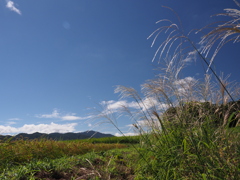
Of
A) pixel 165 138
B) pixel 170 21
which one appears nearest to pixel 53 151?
pixel 165 138

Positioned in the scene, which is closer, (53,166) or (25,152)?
(53,166)

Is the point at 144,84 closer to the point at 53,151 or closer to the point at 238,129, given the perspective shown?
the point at 238,129

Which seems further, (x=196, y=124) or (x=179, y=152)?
(x=196, y=124)

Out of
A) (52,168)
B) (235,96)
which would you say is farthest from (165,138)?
(52,168)

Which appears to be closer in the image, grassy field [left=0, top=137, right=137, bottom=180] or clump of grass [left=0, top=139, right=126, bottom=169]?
grassy field [left=0, top=137, right=137, bottom=180]

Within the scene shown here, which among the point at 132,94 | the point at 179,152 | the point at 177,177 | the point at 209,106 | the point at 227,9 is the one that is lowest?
the point at 177,177

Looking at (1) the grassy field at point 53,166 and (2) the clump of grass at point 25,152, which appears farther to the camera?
(2) the clump of grass at point 25,152

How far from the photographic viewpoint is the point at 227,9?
5.34 ft

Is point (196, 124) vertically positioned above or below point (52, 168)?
above

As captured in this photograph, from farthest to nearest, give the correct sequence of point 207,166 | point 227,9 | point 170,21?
point 170,21
point 207,166
point 227,9

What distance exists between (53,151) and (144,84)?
3.89 metres

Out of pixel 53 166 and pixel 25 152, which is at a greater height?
pixel 25 152

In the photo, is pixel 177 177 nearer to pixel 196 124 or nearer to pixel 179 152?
pixel 179 152

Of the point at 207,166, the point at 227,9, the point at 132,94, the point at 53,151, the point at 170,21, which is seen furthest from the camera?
the point at 53,151
